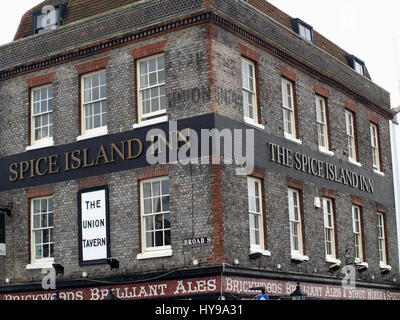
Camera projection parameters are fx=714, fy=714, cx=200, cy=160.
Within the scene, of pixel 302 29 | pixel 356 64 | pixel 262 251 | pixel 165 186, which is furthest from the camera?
pixel 356 64

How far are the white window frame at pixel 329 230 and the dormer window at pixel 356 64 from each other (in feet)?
28.6

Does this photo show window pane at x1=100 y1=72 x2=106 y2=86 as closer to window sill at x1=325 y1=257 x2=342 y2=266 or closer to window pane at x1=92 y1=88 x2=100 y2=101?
window pane at x1=92 y1=88 x2=100 y2=101

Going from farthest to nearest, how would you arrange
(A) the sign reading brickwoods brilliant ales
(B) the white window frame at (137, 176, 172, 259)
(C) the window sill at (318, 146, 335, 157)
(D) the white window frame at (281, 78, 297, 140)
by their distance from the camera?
(C) the window sill at (318, 146, 335, 157) < (D) the white window frame at (281, 78, 297, 140) < (A) the sign reading brickwoods brilliant ales < (B) the white window frame at (137, 176, 172, 259)

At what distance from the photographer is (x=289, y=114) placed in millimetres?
23266

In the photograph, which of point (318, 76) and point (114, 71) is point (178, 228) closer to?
point (114, 71)

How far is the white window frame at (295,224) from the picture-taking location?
2211cm

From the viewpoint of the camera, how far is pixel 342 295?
24.2m

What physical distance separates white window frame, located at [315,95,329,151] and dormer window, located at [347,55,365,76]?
637 centimetres

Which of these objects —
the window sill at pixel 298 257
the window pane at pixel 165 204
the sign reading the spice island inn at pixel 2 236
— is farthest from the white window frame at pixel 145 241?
the sign reading the spice island inn at pixel 2 236

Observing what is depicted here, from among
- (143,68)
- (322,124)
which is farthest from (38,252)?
(322,124)

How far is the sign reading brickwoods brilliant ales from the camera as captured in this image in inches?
818

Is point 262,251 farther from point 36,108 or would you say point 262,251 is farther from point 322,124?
point 36,108

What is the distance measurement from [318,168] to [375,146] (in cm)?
568

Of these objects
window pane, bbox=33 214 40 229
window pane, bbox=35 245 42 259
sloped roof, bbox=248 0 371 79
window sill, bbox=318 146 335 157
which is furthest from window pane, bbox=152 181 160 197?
sloped roof, bbox=248 0 371 79
